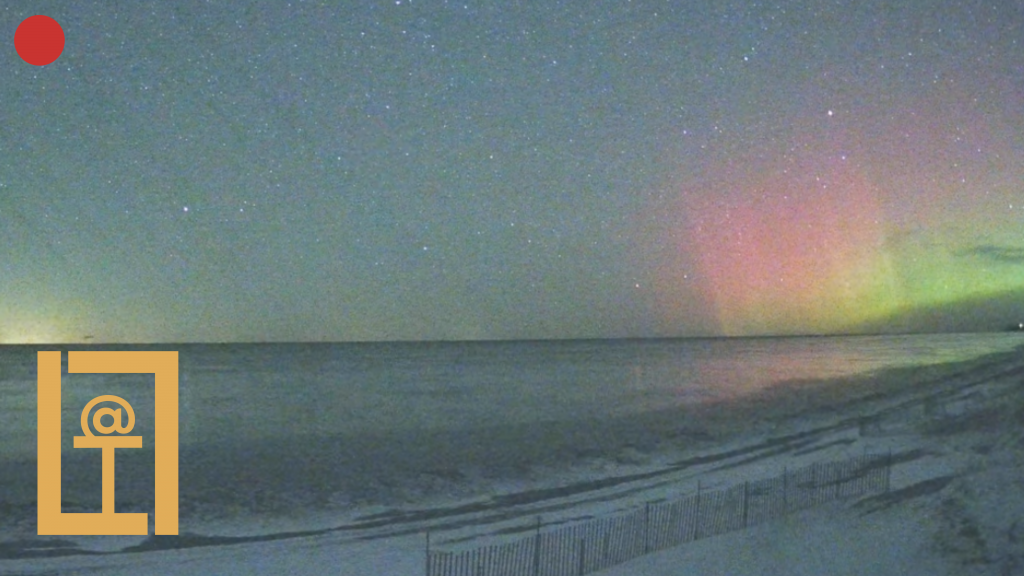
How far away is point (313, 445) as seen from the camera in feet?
68.8

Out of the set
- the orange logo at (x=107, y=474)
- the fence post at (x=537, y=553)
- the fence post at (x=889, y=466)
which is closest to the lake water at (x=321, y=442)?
the orange logo at (x=107, y=474)

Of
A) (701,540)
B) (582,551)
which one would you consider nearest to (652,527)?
(701,540)

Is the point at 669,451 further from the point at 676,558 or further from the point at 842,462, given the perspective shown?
the point at 676,558

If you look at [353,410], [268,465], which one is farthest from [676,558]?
[353,410]

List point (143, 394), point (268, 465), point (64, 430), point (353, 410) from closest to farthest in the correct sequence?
point (268, 465), point (64, 430), point (353, 410), point (143, 394)

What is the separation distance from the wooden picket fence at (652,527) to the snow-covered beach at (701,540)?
25cm

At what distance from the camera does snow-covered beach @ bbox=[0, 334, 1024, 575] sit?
350 inches

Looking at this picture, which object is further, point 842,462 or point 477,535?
point 842,462

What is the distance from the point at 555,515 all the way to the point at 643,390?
102 ft

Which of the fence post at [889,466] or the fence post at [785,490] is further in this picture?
the fence post at [889,466]

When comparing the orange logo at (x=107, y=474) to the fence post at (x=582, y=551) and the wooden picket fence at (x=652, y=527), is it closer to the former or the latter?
the wooden picket fence at (x=652, y=527)

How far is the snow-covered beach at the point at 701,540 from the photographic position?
29.2 feet

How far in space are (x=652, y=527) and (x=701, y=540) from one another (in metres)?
0.82

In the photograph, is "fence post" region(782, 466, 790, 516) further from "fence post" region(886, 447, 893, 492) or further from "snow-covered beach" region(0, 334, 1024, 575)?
"fence post" region(886, 447, 893, 492)
